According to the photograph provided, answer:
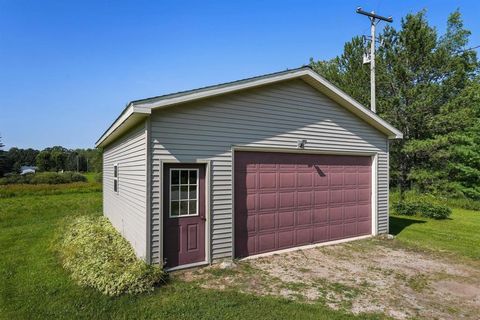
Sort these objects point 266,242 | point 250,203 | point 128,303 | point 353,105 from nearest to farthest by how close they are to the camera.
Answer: point 128,303
point 250,203
point 266,242
point 353,105

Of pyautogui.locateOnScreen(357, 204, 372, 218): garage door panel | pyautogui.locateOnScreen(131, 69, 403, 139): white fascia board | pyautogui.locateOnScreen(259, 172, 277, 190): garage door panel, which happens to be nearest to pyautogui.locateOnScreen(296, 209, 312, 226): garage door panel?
pyautogui.locateOnScreen(259, 172, 277, 190): garage door panel

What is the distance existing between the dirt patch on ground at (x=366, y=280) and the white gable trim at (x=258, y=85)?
3279 millimetres

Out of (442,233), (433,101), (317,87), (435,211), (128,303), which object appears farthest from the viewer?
(433,101)

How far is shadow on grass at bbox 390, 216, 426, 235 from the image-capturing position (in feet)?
33.3

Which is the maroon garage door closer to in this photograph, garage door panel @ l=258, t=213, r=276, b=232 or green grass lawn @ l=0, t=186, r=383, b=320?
garage door panel @ l=258, t=213, r=276, b=232

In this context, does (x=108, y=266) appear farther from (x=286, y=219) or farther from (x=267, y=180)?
(x=286, y=219)

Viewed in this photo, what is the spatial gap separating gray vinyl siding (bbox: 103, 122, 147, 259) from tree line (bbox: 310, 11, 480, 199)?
15746 mm

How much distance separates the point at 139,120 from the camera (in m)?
6.23

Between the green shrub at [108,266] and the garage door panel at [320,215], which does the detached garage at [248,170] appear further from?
the green shrub at [108,266]

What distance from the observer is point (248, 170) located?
6.98m

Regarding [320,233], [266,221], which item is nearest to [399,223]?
[320,233]

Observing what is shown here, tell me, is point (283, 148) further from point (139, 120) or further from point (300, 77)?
point (139, 120)

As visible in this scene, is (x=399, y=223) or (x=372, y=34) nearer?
(x=399, y=223)

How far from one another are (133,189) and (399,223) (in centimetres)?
975
